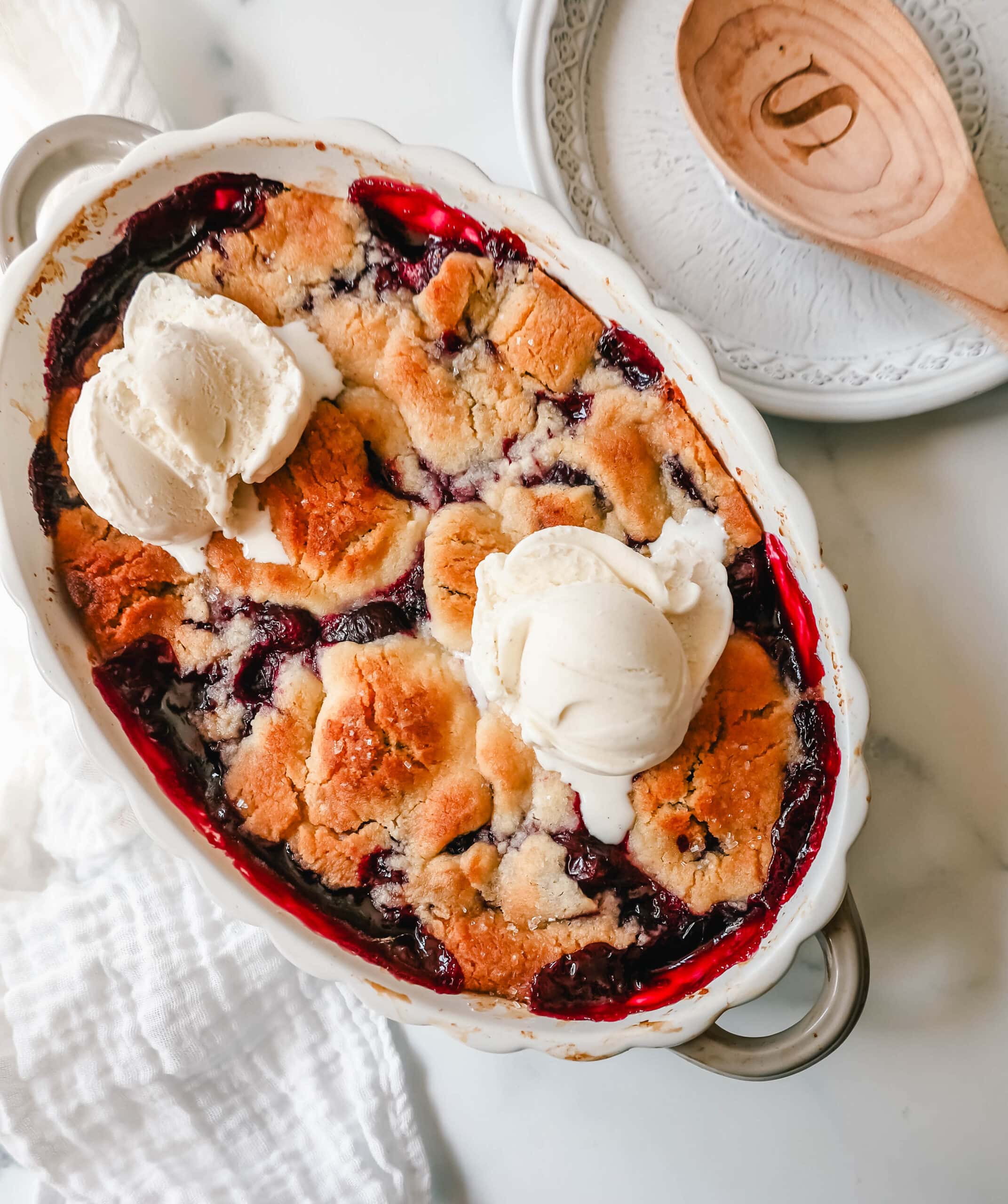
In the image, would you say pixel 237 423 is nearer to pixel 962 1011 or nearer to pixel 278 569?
pixel 278 569

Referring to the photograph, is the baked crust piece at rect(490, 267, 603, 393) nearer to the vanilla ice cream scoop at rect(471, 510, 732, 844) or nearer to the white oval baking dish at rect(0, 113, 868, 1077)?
the white oval baking dish at rect(0, 113, 868, 1077)

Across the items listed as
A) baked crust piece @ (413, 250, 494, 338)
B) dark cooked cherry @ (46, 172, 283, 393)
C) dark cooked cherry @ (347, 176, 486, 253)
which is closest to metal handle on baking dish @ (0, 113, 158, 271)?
dark cooked cherry @ (46, 172, 283, 393)

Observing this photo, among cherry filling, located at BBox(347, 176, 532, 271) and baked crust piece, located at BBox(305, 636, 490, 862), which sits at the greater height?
cherry filling, located at BBox(347, 176, 532, 271)

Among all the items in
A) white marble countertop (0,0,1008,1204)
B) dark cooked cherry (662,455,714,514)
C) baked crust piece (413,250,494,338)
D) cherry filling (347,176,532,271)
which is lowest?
white marble countertop (0,0,1008,1204)

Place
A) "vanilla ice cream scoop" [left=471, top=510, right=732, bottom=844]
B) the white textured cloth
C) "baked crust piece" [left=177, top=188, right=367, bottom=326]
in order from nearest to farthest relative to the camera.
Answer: "vanilla ice cream scoop" [left=471, top=510, right=732, bottom=844], "baked crust piece" [left=177, top=188, right=367, bottom=326], the white textured cloth

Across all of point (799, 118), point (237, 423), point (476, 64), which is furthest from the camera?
point (476, 64)

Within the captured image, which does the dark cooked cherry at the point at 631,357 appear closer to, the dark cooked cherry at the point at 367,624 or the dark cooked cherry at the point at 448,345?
the dark cooked cherry at the point at 448,345

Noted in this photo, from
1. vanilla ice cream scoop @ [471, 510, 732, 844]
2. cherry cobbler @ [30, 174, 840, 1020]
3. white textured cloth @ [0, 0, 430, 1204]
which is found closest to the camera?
vanilla ice cream scoop @ [471, 510, 732, 844]

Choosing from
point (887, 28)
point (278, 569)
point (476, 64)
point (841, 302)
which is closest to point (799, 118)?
point (887, 28)
